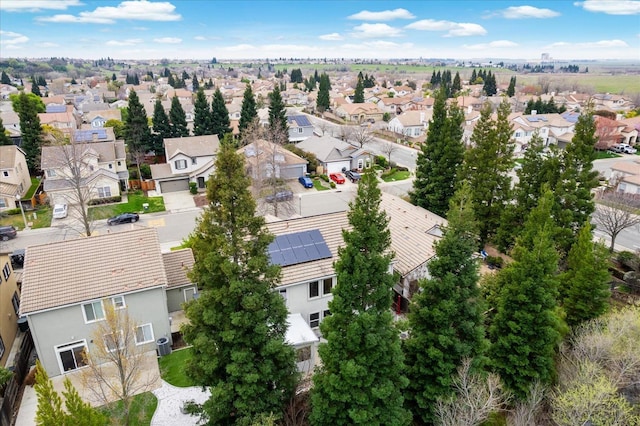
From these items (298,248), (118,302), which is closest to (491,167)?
(298,248)

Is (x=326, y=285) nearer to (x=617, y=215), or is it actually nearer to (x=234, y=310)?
(x=234, y=310)

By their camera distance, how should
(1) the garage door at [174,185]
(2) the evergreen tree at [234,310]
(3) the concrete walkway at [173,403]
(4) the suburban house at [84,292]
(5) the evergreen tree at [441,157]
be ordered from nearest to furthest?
1. (2) the evergreen tree at [234,310]
2. (3) the concrete walkway at [173,403]
3. (4) the suburban house at [84,292]
4. (5) the evergreen tree at [441,157]
5. (1) the garage door at [174,185]

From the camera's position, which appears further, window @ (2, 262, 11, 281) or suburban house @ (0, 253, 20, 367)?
window @ (2, 262, 11, 281)

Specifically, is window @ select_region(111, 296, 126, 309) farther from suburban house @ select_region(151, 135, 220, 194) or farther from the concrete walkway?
suburban house @ select_region(151, 135, 220, 194)

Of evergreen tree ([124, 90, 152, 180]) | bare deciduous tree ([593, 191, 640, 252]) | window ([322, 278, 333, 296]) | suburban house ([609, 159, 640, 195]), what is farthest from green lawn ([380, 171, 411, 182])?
Result: evergreen tree ([124, 90, 152, 180])

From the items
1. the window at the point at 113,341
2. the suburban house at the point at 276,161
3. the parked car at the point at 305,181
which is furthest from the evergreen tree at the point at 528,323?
the parked car at the point at 305,181

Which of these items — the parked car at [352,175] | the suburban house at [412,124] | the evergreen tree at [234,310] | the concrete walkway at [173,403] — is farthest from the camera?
Answer: the suburban house at [412,124]

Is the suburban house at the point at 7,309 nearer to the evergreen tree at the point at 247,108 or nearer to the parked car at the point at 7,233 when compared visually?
the parked car at the point at 7,233

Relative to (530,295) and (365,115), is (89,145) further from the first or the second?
(365,115)
